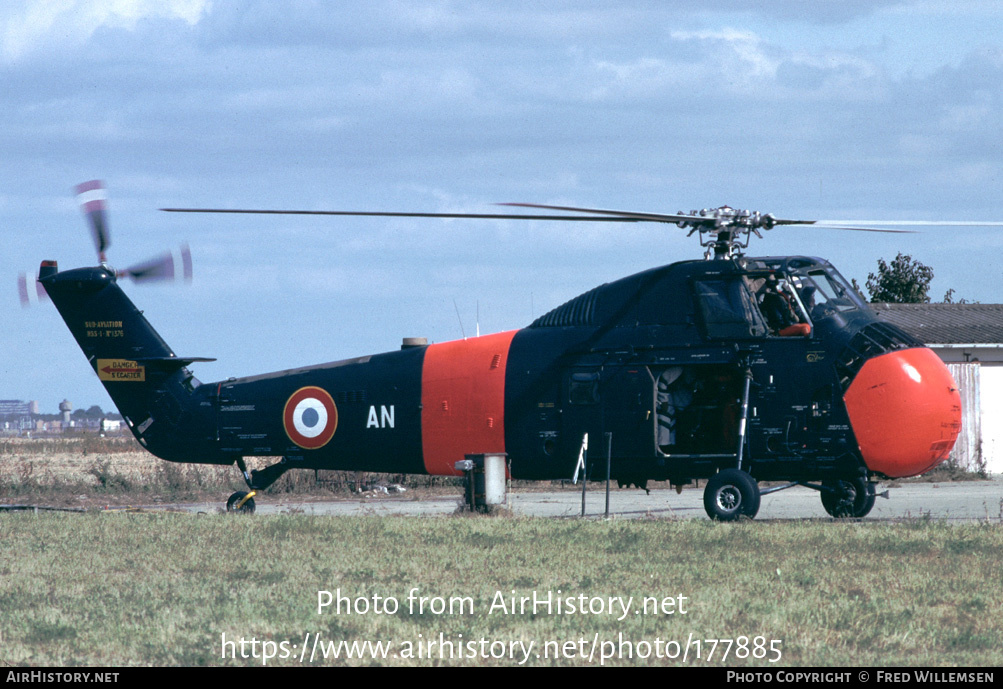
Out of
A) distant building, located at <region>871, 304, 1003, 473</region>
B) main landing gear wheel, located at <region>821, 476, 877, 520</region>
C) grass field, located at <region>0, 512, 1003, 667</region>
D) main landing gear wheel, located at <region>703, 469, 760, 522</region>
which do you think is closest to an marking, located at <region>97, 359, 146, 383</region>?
grass field, located at <region>0, 512, 1003, 667</region>

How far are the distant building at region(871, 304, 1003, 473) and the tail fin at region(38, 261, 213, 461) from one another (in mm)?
21170

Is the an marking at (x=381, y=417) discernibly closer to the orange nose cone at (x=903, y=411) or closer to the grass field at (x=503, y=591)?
the grass field at (x=503, y=591)

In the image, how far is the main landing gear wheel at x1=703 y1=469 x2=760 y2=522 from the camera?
16203mm

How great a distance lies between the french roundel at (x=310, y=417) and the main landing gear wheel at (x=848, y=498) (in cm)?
834

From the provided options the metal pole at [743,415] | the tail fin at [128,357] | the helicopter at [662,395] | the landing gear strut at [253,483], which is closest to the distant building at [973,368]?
the helicopter at [662,395]

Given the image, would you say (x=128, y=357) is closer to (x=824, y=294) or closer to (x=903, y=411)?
(x=824, y=294)

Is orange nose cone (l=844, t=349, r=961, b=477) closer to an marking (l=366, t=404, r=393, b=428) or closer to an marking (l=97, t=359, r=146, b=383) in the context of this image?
an marking (l=366, t=404, r=393, b=428)

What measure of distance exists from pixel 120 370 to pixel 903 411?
1397 cm

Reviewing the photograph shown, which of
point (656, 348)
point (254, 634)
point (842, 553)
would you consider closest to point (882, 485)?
point (656, 348)

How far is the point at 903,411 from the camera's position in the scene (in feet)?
51.8

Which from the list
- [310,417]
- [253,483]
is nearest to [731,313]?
[310,417]
